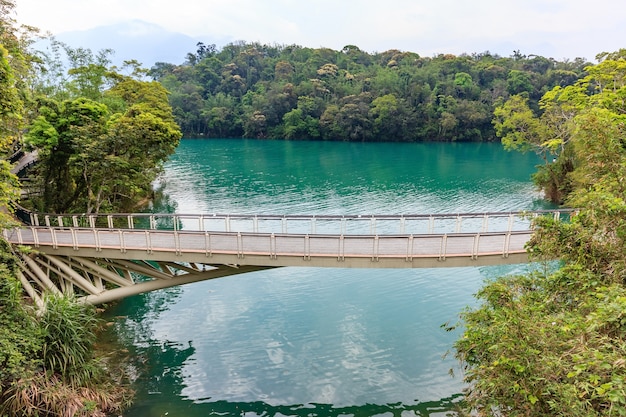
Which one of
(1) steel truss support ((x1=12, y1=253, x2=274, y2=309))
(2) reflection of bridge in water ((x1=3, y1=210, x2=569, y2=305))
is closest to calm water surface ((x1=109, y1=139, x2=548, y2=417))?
(1) steel truss support ((x1=12, y1=253, x2=274, y2=309))

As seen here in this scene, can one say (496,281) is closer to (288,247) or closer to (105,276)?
(288,247)

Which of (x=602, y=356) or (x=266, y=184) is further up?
(x=602, y=356)

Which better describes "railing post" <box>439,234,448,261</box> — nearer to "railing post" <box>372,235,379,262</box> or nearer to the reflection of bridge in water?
the reflection of bridge in water

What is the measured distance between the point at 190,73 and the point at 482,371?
359 feet

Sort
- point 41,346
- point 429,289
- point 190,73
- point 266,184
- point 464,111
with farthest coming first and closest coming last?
point 190,73, point 464,111, point 266,184, point 429,289, point 41,346

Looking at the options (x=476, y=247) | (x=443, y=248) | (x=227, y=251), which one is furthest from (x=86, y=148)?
(x=476, y=247)

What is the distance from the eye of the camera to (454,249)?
13.7 meters

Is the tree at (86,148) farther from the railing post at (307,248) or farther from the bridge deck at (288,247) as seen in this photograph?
the railing post at (307,248)

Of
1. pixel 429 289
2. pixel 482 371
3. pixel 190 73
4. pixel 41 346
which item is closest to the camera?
pixel 482 371

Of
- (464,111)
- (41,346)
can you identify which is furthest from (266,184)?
(464,111)

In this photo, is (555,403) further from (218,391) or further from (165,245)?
(165,245)

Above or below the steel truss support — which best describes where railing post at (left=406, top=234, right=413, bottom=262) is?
above

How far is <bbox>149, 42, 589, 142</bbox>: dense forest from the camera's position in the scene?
78.3 metres

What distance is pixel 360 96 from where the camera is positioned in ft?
261
